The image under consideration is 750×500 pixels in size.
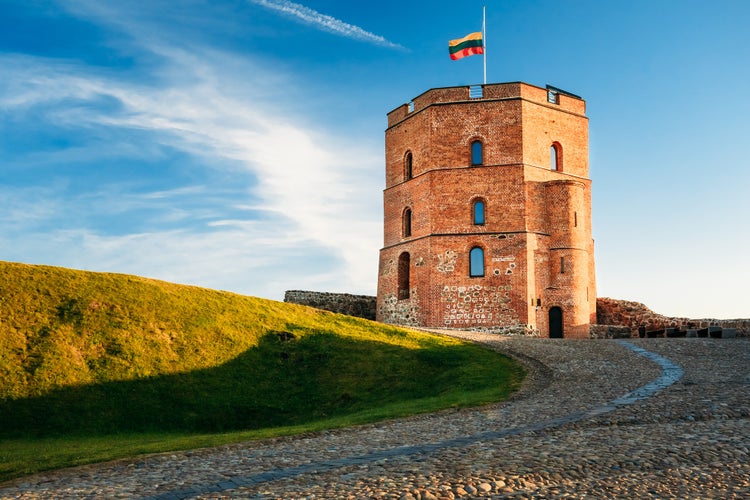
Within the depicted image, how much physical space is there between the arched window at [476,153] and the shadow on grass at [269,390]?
48.0ft

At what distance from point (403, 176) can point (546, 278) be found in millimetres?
9652

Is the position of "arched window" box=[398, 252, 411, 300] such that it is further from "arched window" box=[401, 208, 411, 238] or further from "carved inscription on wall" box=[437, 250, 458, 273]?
"carved inscription on wall" box=[437, 250, 458, 273]

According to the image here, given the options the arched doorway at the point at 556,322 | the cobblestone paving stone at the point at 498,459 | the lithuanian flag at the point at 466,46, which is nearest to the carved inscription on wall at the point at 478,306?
the arched doorway at the point at 556,322

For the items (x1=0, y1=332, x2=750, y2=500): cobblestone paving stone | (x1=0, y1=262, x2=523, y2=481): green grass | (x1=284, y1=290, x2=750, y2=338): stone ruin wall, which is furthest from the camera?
(x1=284, y1=290, x2=750, y2=338): stone ruin wall

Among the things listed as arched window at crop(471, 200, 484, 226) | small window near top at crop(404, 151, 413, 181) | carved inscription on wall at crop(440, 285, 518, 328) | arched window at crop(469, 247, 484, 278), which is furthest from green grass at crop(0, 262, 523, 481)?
small window near top at crop(404, 151, 413, 181)

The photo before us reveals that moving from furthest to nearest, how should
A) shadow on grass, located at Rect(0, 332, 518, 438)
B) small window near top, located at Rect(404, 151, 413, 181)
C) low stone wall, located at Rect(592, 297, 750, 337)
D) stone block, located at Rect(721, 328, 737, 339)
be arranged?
small window near top, located at Rect(404, 151, 413, 181) → low stone wall, located at Rect(592, 297, 750, 337) → stone block, located at Rect(721, 328, 737, 339) → shadow on grass, located at Rect(0, 332, 518, 438)

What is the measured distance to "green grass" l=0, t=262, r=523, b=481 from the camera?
54.0 ft

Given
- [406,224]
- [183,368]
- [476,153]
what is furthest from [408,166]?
[183,368]

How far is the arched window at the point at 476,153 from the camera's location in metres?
34.6

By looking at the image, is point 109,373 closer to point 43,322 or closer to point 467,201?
point 43,322

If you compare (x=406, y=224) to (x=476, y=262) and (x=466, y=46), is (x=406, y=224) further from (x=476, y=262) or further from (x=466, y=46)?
(x=466, y=46)

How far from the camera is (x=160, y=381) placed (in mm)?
18766

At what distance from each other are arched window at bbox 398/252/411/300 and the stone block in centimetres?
1537

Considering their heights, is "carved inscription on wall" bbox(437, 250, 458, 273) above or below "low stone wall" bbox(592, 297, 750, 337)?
above
